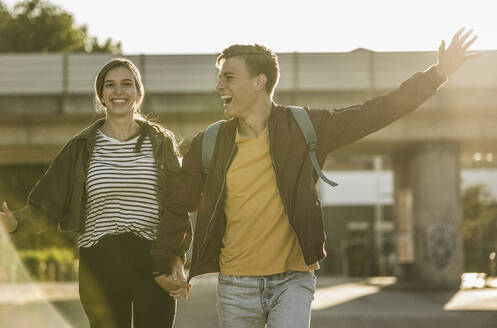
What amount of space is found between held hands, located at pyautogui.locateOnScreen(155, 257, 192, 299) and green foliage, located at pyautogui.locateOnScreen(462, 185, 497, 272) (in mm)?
51544

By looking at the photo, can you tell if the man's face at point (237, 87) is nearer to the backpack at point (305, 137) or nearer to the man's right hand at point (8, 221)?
the backpack at point (305, 137)

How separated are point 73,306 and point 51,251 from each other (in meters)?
22.2

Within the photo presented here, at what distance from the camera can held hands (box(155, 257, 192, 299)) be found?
5.22 metres

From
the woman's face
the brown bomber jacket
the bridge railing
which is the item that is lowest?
the brown bomber jacket

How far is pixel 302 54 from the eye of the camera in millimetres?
29156

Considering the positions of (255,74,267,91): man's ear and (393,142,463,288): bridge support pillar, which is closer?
(255,74,267,91): man's ear

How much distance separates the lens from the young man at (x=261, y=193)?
4.96m

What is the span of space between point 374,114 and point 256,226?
2.70 feet

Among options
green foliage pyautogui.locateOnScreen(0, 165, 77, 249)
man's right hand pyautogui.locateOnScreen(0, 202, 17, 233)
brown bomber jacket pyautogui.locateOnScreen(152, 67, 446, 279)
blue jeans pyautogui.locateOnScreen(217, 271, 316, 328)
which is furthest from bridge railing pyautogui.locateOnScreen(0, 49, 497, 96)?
blue jeans pyautogui.locateOnScreen(217, 271, 316, 328)

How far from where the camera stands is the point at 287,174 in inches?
196

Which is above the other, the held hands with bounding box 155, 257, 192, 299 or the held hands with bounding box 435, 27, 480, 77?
the held hands with bounding box 435, 27, 480, 77

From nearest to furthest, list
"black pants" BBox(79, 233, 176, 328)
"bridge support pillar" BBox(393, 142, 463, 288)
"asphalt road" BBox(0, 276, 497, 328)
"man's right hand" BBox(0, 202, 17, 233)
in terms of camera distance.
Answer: "black pants" BBox(79, 233, 176, 328) → "man's right hand" BBox(0, 202, 17, 233) → "asphalt road" BBox(0, 276, 497, 328) → "bridge support pillar" BBox(393, 142, 463, 288)

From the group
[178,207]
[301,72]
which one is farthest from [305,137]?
[301,72]

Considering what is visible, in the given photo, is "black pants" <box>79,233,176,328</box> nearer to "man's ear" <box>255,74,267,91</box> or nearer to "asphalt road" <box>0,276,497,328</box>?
"man's ear" <box>255,74,267,91</box>
